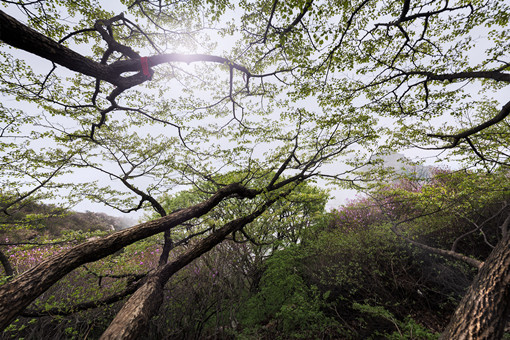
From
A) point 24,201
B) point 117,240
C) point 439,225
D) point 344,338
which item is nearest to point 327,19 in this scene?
point 117,240

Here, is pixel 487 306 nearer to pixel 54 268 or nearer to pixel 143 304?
pixel 143 304

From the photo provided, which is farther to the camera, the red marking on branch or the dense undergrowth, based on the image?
the dense undergrowth

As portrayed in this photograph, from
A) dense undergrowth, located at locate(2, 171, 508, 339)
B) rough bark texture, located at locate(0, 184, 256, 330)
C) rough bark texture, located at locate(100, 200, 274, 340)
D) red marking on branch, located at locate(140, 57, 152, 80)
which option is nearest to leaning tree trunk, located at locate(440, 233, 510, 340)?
dense undergrowth, located at locate(2, 171, 508, 339)

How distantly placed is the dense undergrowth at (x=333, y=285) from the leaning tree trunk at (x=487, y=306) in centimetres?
309

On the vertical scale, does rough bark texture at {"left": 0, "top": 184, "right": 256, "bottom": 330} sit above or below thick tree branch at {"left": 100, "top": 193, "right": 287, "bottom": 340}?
above

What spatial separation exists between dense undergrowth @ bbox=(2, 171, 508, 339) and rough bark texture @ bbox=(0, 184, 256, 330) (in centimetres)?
280

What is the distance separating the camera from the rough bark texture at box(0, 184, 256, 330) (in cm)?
148

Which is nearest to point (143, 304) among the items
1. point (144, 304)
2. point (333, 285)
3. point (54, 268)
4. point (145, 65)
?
point (144, 304)

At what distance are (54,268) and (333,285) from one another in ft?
23.9

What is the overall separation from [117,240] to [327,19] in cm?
513

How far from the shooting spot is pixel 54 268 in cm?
183

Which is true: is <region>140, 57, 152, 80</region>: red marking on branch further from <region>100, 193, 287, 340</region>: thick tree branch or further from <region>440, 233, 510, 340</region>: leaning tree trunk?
<region>440, 233, 510, 340</region>: leaning tree trunk

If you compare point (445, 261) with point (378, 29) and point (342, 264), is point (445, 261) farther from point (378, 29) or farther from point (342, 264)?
point (378, 29)

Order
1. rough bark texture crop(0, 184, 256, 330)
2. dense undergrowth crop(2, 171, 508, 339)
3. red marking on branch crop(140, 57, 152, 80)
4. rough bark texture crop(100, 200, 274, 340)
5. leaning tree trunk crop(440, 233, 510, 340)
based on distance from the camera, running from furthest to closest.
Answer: dense undergrowth crop(2, 171, 508, 339) → red marking on branch crop(140, 57, 152, 80) → rough bark texture crop(100, 200, 274, 340) → leaning tree trunk crop(440, 233, 510, 340) → rough bark texture crop(0, 184, 256, 330)
